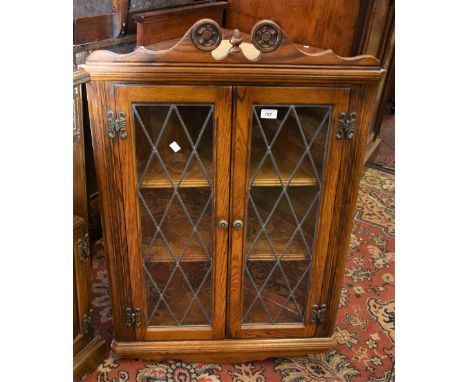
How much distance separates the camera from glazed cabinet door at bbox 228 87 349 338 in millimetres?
1137

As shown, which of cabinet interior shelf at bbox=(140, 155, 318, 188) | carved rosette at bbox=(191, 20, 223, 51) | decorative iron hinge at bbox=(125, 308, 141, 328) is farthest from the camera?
decorative iron hinge at bbox=(125, 308, 141, 328)

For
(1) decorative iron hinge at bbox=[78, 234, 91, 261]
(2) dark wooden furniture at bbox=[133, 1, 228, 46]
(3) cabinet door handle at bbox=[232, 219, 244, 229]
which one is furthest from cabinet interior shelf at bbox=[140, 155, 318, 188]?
(2) dark wooden furniture at bbox=[133, 1, 228, 46]

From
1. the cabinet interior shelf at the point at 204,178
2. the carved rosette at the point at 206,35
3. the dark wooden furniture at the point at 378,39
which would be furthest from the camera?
the dark wooden furniture at the point at 378,39

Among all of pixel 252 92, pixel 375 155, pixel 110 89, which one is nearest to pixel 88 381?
pixel 110 89

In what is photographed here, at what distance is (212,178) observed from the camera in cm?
122

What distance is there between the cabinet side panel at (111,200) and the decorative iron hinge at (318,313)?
1.87 feet

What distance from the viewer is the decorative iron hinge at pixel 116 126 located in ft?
3.64

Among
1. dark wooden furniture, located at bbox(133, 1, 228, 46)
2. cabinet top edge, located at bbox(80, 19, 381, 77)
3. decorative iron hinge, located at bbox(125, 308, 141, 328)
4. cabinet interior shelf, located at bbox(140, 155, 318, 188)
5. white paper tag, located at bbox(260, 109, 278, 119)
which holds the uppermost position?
dark wooden furniture, located at bbox(133, 1, 228, 46)

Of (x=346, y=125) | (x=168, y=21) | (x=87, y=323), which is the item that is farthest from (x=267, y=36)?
(x=87, y=323)

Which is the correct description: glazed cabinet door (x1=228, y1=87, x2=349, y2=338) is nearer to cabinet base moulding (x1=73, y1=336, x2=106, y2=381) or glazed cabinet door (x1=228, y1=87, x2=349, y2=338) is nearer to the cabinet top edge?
the cabinet top edge

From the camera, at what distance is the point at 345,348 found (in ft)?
5.46

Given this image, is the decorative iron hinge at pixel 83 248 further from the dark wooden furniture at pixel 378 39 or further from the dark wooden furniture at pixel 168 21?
the dark wooden furniture at pixel 378 39

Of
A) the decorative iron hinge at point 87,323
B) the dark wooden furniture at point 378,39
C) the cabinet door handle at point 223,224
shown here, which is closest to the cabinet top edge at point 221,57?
the cabinet door handle at point 223,224

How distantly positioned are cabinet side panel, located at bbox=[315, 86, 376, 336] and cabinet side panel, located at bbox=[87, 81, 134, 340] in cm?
59
